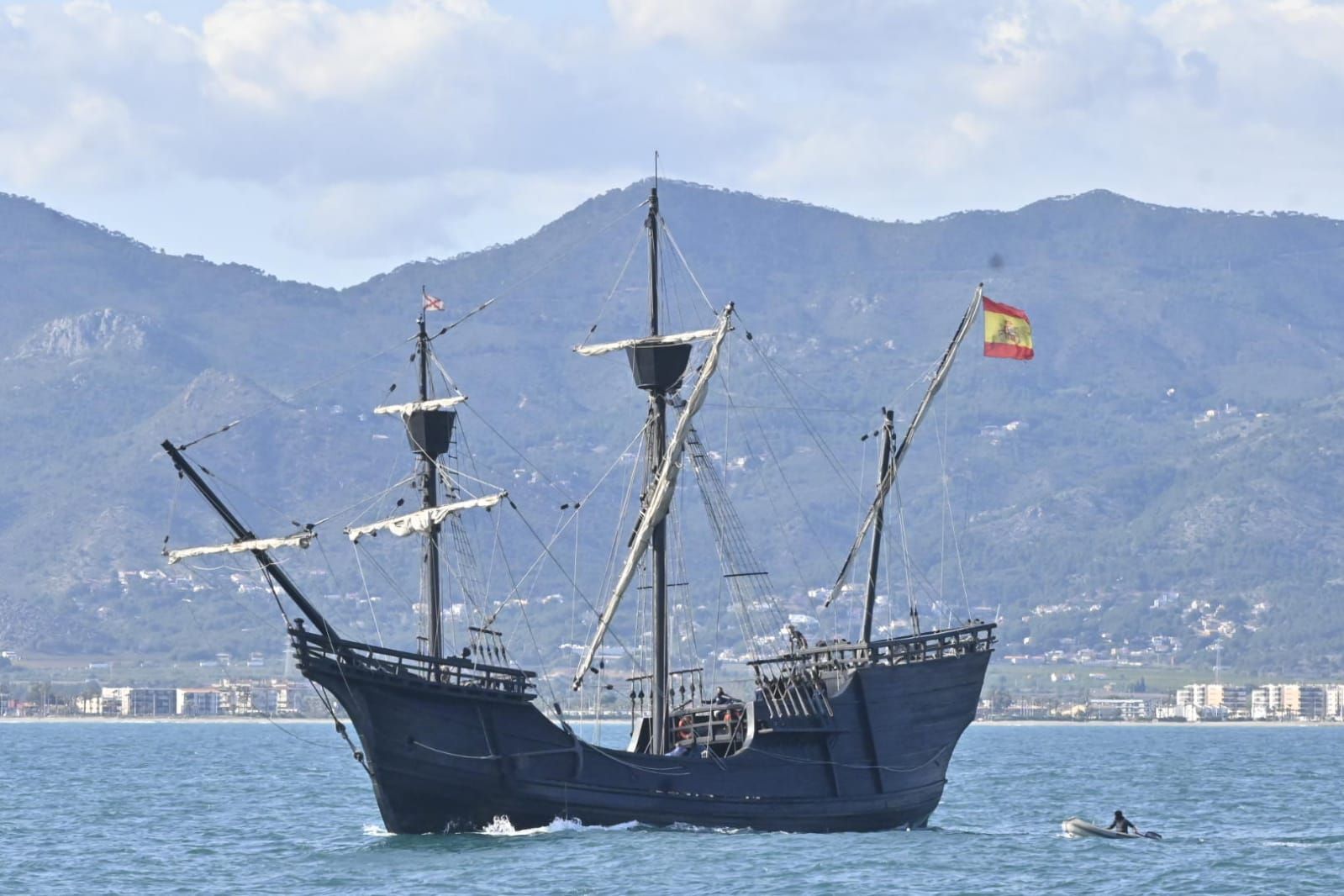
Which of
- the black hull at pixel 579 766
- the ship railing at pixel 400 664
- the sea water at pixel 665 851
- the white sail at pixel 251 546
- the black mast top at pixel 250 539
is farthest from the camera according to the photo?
the black hull at pixel 579 766

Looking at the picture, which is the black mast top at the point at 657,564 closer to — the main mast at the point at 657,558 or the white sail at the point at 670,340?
the main mast at the point at 657,558

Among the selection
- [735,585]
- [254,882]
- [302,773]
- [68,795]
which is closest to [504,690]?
[254,882]

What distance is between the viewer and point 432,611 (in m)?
79.7

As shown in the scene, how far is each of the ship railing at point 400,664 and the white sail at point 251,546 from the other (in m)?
2.60

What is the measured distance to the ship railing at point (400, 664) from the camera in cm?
7225

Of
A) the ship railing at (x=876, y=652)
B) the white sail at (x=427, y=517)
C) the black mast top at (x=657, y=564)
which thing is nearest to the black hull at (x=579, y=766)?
the ship railing at (x=876, y=652)

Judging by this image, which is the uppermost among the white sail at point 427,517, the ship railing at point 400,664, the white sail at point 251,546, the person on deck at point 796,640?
the white sail at point 427,517

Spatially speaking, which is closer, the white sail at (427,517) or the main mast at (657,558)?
the main mast at (657,558)

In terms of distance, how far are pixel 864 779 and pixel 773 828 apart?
14.3 feet

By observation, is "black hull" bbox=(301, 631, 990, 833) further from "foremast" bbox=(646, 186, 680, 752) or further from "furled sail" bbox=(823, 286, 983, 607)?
"furled sail" bbox=(823, 286, 983, 607)

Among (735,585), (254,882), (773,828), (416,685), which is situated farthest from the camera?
(735,585)

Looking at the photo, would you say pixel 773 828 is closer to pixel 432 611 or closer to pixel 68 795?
A: pixel 432 611

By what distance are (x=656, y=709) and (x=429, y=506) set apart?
382 inches

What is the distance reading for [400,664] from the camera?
239ft
